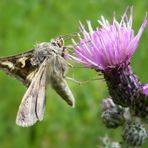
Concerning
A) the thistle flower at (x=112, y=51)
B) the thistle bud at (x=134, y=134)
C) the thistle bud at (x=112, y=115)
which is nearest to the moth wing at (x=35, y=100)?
the thistle flower at (x=112, y=51)

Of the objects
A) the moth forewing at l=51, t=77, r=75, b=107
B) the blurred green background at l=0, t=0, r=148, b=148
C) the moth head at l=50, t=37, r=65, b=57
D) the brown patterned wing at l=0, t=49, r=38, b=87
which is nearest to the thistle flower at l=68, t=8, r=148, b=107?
the moth head at l=50, t=37, r=65, b=57

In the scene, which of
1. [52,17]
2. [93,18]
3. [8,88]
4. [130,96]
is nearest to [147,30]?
[93,18]

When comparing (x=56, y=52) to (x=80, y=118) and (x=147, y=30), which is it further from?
(x=147, y=30)

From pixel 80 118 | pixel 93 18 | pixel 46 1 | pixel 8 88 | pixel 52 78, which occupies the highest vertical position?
pixel 46 1

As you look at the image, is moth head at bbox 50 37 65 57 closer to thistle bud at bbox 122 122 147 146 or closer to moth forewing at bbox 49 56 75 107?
moth forewing at bbox 49 56 75 107

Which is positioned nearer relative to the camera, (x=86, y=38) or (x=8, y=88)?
(x=86, y=38)

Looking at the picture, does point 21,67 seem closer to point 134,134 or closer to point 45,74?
point 45,74
